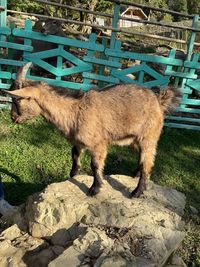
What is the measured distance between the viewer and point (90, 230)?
11.4 feet

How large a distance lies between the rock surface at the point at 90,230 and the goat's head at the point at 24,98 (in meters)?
0.87

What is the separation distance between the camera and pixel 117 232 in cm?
357

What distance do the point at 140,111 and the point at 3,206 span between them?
2.02m

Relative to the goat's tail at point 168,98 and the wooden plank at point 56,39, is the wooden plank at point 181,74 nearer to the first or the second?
the wooden plank at point 56,39

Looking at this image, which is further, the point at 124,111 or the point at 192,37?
the point at 192,37

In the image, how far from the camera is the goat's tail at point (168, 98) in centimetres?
488

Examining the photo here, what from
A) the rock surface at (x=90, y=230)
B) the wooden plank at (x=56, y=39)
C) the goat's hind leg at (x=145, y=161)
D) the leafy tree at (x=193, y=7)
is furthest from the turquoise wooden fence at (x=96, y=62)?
the leafy tree at (x=193, y=7)

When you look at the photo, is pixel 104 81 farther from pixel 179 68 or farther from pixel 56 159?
pixel 56 159

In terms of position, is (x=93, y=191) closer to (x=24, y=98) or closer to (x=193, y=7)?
(x=24, y=98)

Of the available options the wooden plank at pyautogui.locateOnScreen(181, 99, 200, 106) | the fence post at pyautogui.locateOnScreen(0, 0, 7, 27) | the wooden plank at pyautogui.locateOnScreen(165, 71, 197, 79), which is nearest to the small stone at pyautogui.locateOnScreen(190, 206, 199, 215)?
the wooden plank at pyautogui.locateOnScreen(181, 99, 200, 106)

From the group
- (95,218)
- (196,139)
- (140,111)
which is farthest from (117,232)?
(196,139)

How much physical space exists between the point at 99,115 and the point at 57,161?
197 cm

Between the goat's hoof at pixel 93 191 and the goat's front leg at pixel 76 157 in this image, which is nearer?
the goat's hoof at pixel 93 191

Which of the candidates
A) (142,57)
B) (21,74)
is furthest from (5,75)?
(21,74)
